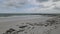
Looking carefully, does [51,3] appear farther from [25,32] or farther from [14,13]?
[25,32]

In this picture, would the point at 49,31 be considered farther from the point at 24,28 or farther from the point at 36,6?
the point at 36,6

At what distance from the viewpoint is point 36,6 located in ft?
10.4

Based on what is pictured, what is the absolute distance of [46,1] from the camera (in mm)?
3232

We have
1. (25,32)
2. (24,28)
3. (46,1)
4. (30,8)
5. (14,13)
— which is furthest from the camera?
(46,1)

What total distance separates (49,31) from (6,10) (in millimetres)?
1603

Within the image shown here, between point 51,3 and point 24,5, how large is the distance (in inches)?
27.6

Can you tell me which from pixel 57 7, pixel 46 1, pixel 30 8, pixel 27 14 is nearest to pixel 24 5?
pixel 30 8

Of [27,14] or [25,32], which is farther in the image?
[27,14]

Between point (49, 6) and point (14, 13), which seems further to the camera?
point (49, 6)

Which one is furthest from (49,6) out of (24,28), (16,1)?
(24,28)

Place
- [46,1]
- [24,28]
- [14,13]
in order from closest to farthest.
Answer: [24,28]
[14,13]
[46,1]

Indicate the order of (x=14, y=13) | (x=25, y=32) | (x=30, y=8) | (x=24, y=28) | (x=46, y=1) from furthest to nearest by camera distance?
(x=46, y=1)
(x=30, y=8)
(x=14, y=13)
(x=24, y=28)
(x=25, y=32)

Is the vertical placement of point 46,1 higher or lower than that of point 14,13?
higher

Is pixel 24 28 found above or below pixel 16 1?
below
